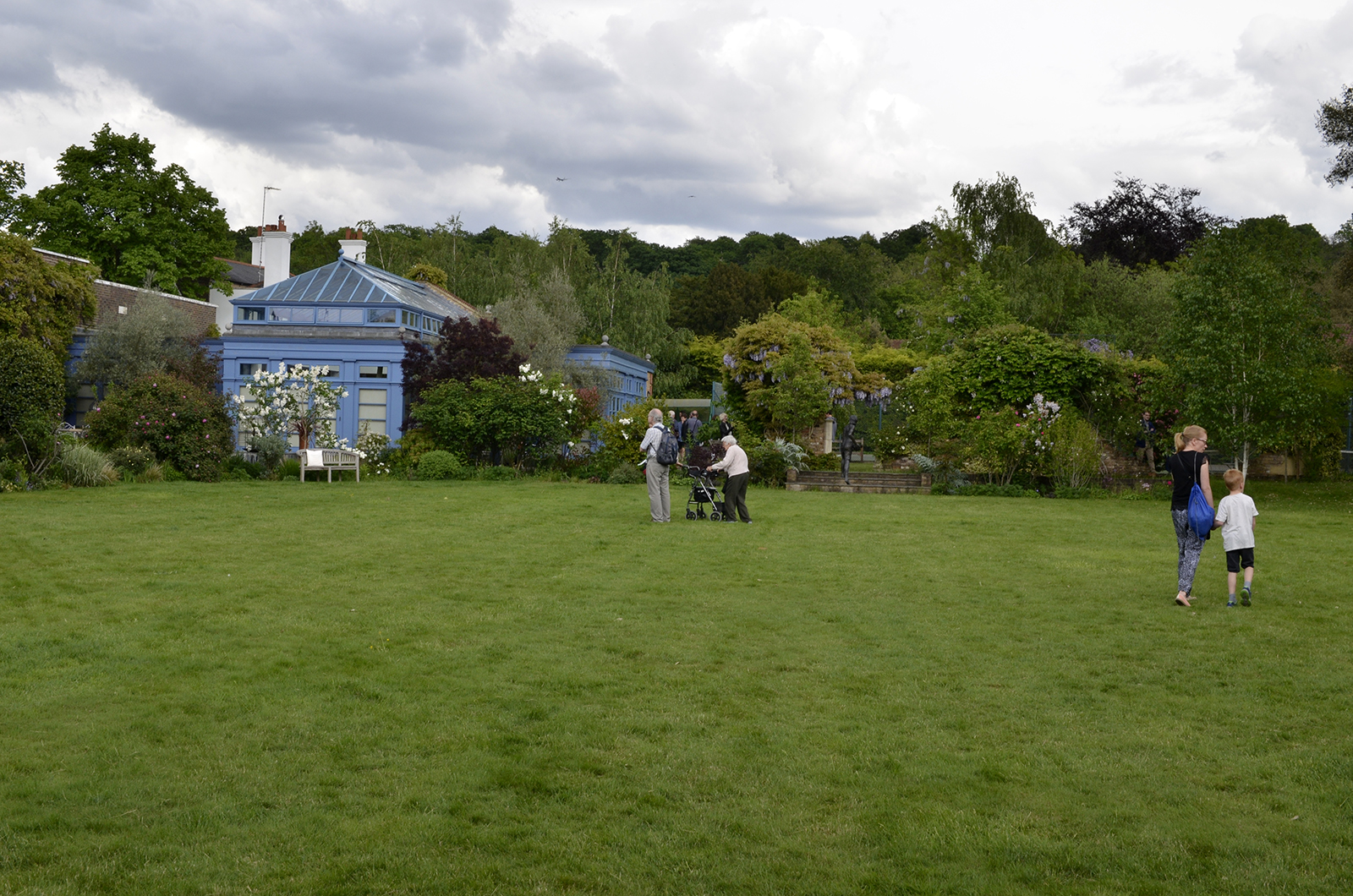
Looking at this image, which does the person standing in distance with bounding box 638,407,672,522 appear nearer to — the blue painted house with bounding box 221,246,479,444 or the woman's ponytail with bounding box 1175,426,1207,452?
the woman's ponytail with bounding box 1175,426,1207,452

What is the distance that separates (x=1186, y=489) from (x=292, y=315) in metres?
24.1

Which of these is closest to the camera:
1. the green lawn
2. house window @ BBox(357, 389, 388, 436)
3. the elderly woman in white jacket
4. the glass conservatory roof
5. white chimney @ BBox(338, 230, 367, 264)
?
the green lawn

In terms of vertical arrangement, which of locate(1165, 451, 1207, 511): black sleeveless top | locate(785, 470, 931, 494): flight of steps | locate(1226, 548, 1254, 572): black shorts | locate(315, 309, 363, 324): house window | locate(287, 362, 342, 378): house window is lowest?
locate(1226, 548, 1254, 572): black shorts

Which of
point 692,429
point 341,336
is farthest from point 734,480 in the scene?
point 341,336

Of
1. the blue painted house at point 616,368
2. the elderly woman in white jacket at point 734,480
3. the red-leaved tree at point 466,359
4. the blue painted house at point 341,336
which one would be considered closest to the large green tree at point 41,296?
the blue painted house at point 341,336

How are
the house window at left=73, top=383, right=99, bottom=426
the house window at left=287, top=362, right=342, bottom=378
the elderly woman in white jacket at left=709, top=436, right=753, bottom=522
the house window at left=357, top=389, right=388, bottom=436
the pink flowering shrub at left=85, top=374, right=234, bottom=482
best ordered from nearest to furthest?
1. the elderly woman in white jacket at left=709, top=436, right=753, bottom=522
2. the pink flowering shrub at left=85, top=374, right=234, bottom=482
3. the house window at left=287, top=362, right=342, bottom=378
4. the house window at left=357, top=389, right=388, bottom=436
5. the house window at left=73, top=383, right=99, bottom=426

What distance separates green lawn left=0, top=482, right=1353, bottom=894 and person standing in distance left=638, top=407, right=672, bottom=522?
3.58 metres

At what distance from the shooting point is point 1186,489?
9664mm

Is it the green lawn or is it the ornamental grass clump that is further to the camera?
the ornamental grass clump

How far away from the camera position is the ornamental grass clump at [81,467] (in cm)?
1941

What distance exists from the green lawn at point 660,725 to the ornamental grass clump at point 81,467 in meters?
9.11

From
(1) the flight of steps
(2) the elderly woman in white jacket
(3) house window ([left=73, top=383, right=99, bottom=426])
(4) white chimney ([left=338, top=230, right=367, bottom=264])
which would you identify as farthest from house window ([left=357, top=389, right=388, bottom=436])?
(2) the elderly woman in white jacket

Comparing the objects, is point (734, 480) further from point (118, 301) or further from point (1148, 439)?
point (118, 301)

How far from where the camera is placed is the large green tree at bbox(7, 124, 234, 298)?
123ft
